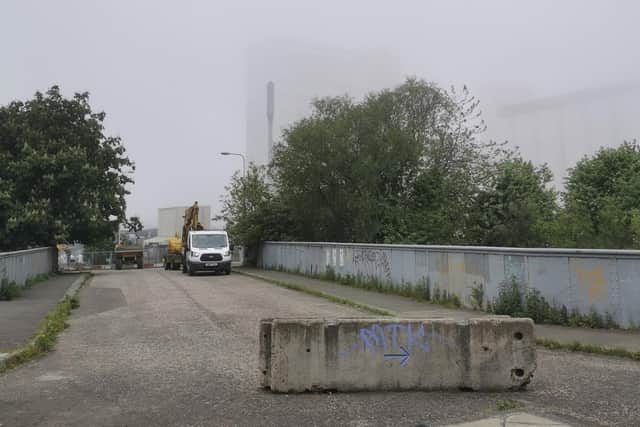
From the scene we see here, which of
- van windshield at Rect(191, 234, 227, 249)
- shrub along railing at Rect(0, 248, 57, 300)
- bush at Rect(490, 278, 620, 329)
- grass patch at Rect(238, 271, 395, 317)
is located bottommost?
grass patch at Rect(238, 271, 395, 317)

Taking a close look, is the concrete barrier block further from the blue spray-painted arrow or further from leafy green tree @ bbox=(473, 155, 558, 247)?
leafy green tree @ bbox=(473, 155, 558, 247)

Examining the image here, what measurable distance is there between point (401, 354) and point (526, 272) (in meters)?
6.17

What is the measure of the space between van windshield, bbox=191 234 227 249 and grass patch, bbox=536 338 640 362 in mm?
22109

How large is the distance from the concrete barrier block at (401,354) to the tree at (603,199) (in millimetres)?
32346

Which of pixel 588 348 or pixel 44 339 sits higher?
pixel 44 339

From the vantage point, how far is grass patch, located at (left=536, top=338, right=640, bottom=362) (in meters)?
8.12

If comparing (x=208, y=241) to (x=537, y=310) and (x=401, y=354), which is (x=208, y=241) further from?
(x=401, y=354)

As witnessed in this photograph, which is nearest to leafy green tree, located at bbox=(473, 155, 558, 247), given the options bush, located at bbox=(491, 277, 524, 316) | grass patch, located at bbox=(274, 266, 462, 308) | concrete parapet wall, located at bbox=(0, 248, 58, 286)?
grass patch, located at bbox=(274, 266, 462, 308)

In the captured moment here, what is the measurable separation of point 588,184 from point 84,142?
3699 centimetres

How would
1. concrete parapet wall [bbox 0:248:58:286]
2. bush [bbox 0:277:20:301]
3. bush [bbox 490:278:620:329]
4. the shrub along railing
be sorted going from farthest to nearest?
concrete parapet wall [bbox 0:248:58:286] → the shrub along railing → bush [bbox 0:277:20:301] → bush [bbox 490:278:620:329]

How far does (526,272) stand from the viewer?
11648 mm

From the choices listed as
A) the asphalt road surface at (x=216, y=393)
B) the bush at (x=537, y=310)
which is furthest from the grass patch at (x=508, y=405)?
the bush at (x=537, y=310)

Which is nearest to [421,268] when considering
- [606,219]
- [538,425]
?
[538,425]

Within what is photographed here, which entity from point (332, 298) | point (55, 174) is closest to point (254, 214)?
point (55, 174)
